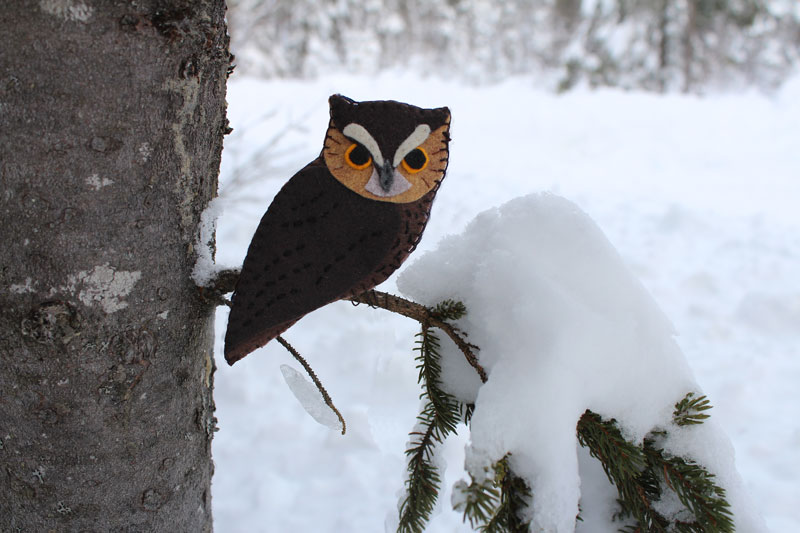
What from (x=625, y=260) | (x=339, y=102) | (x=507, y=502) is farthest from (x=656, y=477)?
(x=625, y=260)

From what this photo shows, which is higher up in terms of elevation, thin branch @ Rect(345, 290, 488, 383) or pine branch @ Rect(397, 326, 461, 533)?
thin branch @ Rect(345, 290, 488, 383)

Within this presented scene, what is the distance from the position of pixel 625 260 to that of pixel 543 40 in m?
10.5

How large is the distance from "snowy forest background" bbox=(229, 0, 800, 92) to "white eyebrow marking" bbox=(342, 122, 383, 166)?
303 inches

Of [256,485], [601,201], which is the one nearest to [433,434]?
[256,485]

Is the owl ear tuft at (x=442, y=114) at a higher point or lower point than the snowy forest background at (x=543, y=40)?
lower

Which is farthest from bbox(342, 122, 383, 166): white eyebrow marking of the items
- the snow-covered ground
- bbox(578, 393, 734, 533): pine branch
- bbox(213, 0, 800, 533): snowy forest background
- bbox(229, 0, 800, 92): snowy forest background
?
bbox(229, 0, 800, 92): snowy forest background

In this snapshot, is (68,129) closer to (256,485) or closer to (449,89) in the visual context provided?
(256,485)

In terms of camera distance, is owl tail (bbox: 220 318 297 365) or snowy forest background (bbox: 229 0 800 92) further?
snowy forest background (bbox: 229 0 800 92)

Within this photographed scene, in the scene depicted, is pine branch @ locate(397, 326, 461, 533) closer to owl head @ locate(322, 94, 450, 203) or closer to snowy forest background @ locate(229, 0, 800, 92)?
owl head @ locate(322, 94, 450, 203)

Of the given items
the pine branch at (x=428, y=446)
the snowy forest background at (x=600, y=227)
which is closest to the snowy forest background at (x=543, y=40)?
the snowy forest background at (x=600, y=227)

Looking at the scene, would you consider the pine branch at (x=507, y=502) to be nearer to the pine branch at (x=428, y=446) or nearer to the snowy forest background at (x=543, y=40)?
the pine branch at (x=428, y=446)

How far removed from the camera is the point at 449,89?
22.8 feet

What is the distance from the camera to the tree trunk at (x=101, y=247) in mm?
529

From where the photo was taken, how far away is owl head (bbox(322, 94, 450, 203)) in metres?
0.65
